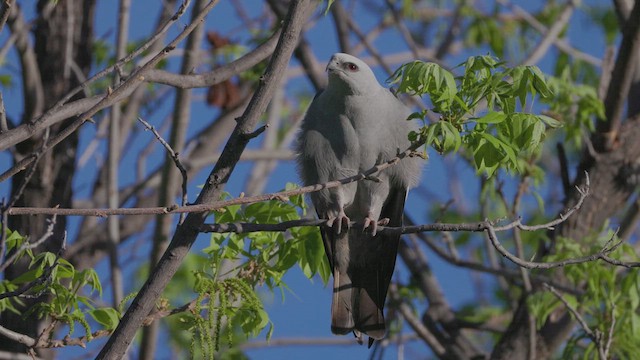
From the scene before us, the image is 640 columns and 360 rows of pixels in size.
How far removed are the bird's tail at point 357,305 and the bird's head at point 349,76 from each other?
99 centimetres

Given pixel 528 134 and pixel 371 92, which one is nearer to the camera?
pixel 528 134

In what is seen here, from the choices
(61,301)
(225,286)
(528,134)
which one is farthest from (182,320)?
(528,134)

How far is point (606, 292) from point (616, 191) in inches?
40.9

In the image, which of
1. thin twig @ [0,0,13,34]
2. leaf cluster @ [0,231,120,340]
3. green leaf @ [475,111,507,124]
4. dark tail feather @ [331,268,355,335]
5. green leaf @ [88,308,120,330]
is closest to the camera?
thin twig @ [0,0,13,34]

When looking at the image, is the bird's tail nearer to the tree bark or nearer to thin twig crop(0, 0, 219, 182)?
the tree bark

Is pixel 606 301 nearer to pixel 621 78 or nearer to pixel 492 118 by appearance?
pixel 621 78

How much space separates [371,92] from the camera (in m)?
4.59

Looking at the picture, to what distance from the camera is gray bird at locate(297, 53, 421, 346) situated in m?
4.54

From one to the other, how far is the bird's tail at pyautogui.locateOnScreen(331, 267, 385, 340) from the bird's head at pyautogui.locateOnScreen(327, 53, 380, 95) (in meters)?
0.99

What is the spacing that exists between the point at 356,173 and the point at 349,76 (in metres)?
0.49

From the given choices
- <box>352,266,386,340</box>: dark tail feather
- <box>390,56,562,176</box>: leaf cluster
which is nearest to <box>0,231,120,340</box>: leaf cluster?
<box>390,56,562,176</box>: leaf cluster

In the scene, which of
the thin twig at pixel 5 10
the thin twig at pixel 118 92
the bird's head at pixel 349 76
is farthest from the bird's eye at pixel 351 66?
the thin twig at pixel 5 10

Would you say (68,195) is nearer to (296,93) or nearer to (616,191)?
(616,191)

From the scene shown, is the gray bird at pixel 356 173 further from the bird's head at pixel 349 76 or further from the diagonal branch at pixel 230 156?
the diagonal branch at pixel 230 156
